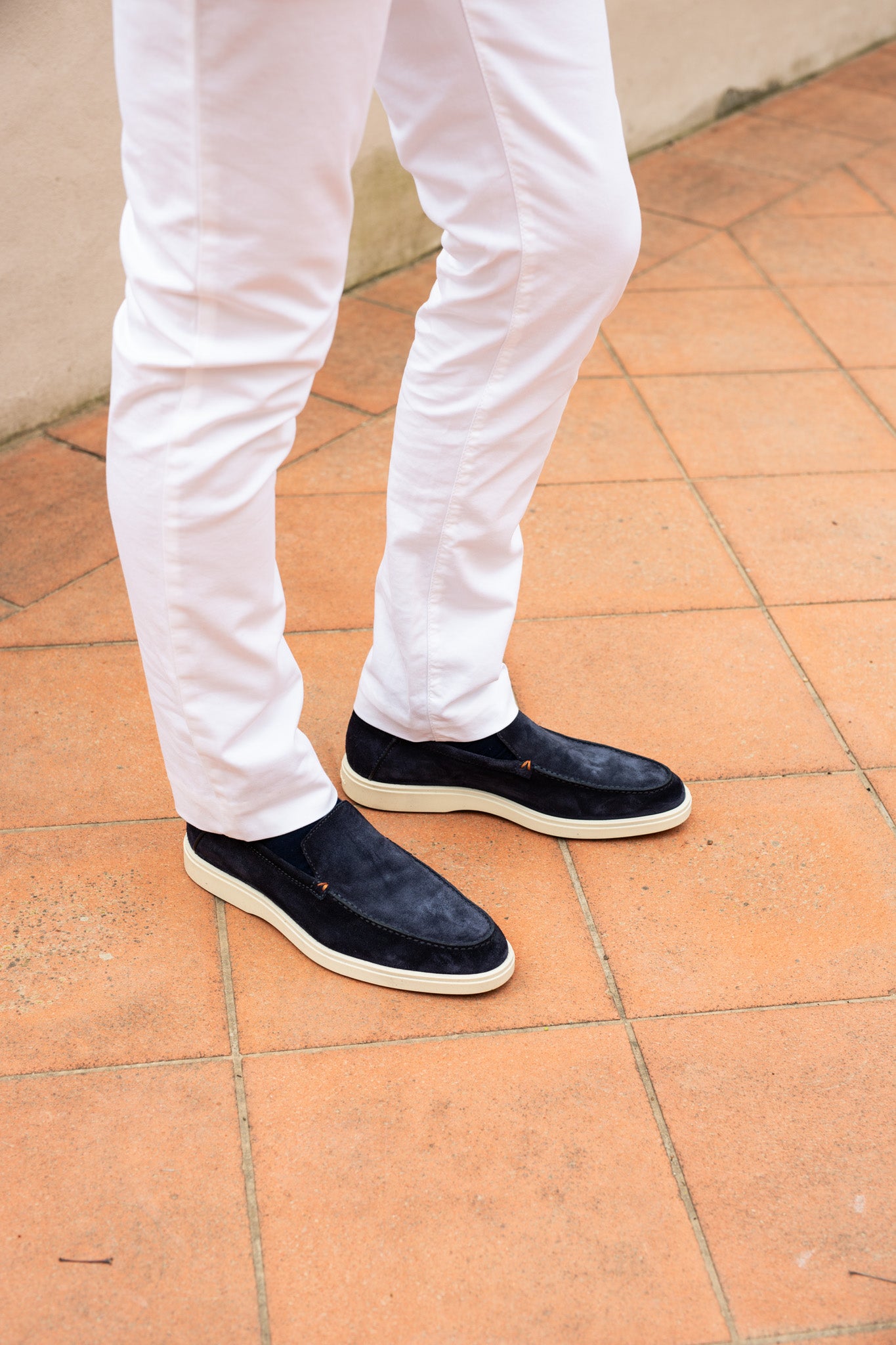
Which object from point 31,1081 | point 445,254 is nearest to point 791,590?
point 445,254

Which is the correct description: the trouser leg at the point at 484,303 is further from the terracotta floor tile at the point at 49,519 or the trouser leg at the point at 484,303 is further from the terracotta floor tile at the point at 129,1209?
the terracotta floor tile at the point at 49,519

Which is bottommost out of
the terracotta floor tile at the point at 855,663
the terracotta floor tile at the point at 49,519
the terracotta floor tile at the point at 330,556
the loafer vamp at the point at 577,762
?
the terracotta floor tile at the point at 49,519

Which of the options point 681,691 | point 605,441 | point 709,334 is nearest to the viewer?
point 681,691

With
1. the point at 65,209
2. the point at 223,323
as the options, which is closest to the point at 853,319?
the point at 65,209

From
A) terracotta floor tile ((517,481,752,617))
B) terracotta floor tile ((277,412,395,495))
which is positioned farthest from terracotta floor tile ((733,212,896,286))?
terracotta floor tile ((277,412,395,495))

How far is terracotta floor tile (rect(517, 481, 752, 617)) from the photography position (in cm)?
196

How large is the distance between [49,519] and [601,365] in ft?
3.91

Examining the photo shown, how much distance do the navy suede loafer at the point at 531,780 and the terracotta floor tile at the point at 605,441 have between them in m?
0.88

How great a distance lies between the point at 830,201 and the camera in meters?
3.48

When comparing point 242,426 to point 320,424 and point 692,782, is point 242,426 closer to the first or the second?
point 692,782

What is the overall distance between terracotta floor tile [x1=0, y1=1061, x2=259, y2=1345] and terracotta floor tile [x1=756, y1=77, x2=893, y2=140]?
378 cm

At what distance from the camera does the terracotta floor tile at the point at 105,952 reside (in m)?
1.25

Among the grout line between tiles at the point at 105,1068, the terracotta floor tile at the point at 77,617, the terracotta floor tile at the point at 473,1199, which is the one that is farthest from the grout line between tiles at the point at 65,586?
the terracotta floor tile at the point at 473,1199

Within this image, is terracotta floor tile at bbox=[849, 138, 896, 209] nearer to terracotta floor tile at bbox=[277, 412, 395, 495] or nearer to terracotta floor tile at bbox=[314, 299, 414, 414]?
terracotta floor tile at bbox=[314, 299, 414, 414]
